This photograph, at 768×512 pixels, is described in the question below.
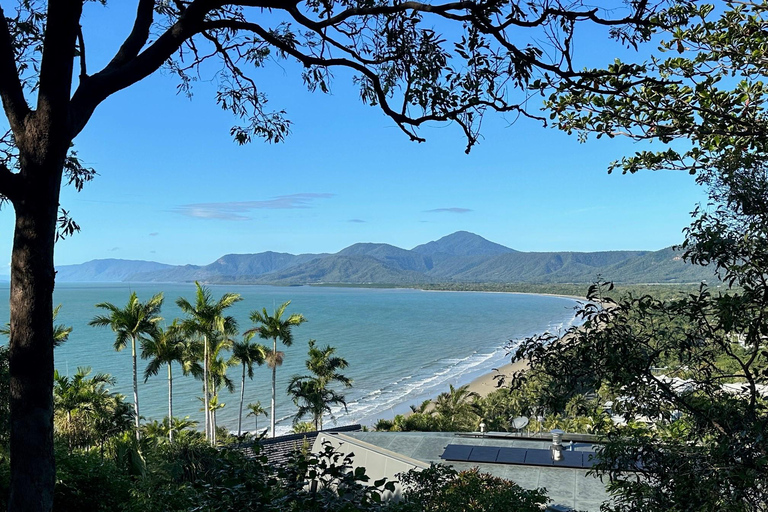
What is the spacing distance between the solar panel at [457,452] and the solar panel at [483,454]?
3.9 inches

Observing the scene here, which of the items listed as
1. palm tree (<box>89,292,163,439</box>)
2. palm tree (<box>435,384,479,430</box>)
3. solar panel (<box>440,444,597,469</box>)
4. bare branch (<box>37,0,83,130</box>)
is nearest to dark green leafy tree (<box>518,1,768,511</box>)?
bare branch (<box>37,0,83,130</box>)

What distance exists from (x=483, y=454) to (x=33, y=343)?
353 inches

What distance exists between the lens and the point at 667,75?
15.3 ft

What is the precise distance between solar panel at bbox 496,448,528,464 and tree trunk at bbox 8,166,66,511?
27.7 ft

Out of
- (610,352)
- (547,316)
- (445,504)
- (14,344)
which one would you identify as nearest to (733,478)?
(610,352)

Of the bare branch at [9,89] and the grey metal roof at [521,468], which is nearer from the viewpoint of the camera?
the bare branch at [9,89]

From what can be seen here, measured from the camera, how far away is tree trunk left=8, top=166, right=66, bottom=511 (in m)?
2.55

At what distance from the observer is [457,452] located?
1033 cm

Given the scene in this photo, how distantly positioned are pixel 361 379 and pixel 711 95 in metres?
44.7

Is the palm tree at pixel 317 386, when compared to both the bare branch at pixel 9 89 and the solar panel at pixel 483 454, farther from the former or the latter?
the bare branch at pixel 9 89

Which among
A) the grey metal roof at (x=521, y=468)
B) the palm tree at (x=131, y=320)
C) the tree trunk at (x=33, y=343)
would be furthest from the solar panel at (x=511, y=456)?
the palm tree at (x=131, y=320)

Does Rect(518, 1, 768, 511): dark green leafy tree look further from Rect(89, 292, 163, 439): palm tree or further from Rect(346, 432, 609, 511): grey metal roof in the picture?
Rect(89, 292, 163, 439): palm tree

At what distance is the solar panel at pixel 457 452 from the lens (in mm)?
10023

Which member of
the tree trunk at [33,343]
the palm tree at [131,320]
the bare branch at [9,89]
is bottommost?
the palm tree at [131,320]
